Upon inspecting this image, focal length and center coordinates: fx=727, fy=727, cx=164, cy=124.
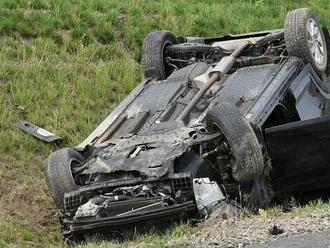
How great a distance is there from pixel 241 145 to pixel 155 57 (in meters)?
2.82

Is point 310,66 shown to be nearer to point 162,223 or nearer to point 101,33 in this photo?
point 162,223

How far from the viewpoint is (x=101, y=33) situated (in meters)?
11.3

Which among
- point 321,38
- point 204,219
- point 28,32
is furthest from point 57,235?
point 28,32

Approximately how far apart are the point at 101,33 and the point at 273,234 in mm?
6998

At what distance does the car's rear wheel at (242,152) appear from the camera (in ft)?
19.9

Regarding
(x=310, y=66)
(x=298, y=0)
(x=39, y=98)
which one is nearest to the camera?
(x=310, y=66)

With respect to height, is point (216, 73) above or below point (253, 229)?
above

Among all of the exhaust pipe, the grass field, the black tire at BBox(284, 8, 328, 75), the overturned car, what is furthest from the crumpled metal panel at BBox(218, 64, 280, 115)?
the grass field

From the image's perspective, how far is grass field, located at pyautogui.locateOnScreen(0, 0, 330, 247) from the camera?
752cm

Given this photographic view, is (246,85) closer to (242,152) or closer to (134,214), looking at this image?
(242,152)

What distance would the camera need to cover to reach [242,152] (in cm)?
605

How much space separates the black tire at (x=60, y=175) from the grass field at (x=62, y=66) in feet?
1.94

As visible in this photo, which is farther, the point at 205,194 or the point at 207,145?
the point at 207,145

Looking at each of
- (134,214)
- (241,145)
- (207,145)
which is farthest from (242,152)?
(134,214)
